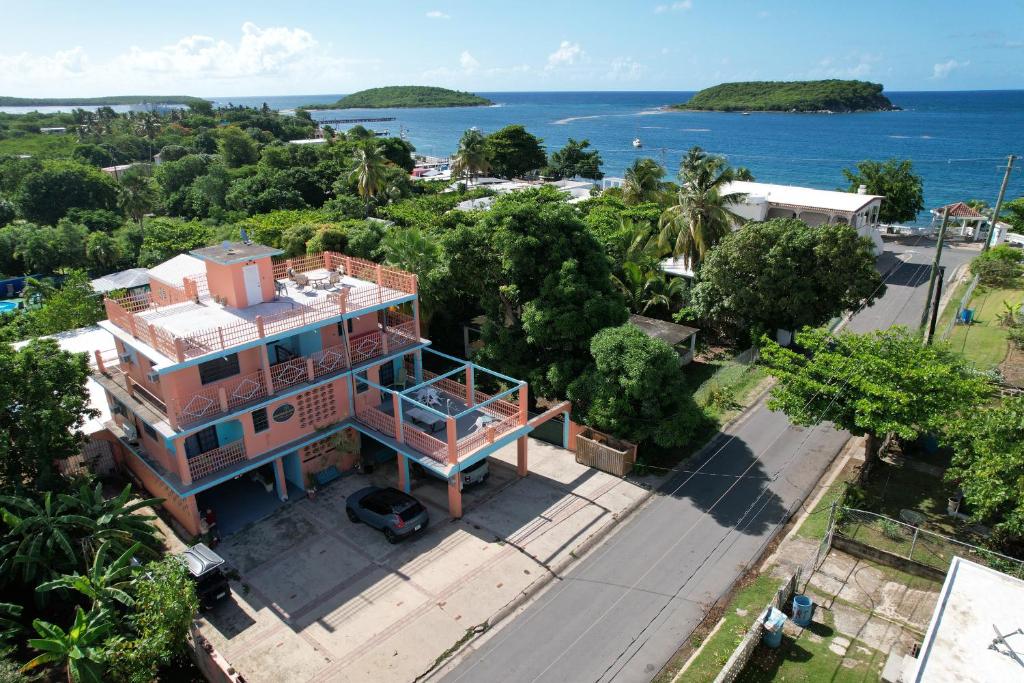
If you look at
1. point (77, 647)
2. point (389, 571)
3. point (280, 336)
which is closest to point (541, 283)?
point (280, 336)

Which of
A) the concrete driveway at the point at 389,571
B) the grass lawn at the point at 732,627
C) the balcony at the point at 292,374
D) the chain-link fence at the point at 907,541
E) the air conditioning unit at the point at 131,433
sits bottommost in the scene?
the concrete driveway at the point at 389,571

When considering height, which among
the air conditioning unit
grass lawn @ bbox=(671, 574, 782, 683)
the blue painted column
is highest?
the blue painted column

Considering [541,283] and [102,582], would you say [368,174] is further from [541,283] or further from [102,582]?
[102,582]

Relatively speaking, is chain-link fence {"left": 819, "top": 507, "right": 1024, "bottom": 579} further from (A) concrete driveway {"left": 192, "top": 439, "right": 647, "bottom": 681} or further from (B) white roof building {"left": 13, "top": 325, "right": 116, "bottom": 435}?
(B) white roof building {"left": 13, "top": 325, "right": 116, "bottom": 435}

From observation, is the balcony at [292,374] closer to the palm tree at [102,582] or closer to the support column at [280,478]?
the support column at [280,478]

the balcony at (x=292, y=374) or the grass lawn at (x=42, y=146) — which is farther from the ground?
the grass lawn at (x=42, y=146)

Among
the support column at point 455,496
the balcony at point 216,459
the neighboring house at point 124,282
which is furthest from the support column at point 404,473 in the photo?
the neighboring house at point 124,282

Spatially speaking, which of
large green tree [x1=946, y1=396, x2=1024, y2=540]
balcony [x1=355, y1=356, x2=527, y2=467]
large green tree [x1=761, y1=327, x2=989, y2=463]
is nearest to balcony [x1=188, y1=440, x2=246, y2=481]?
balcony [x1=355, y1=356, x2=527, y2=467]

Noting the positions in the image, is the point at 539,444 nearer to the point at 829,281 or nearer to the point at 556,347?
the point at 556,347
